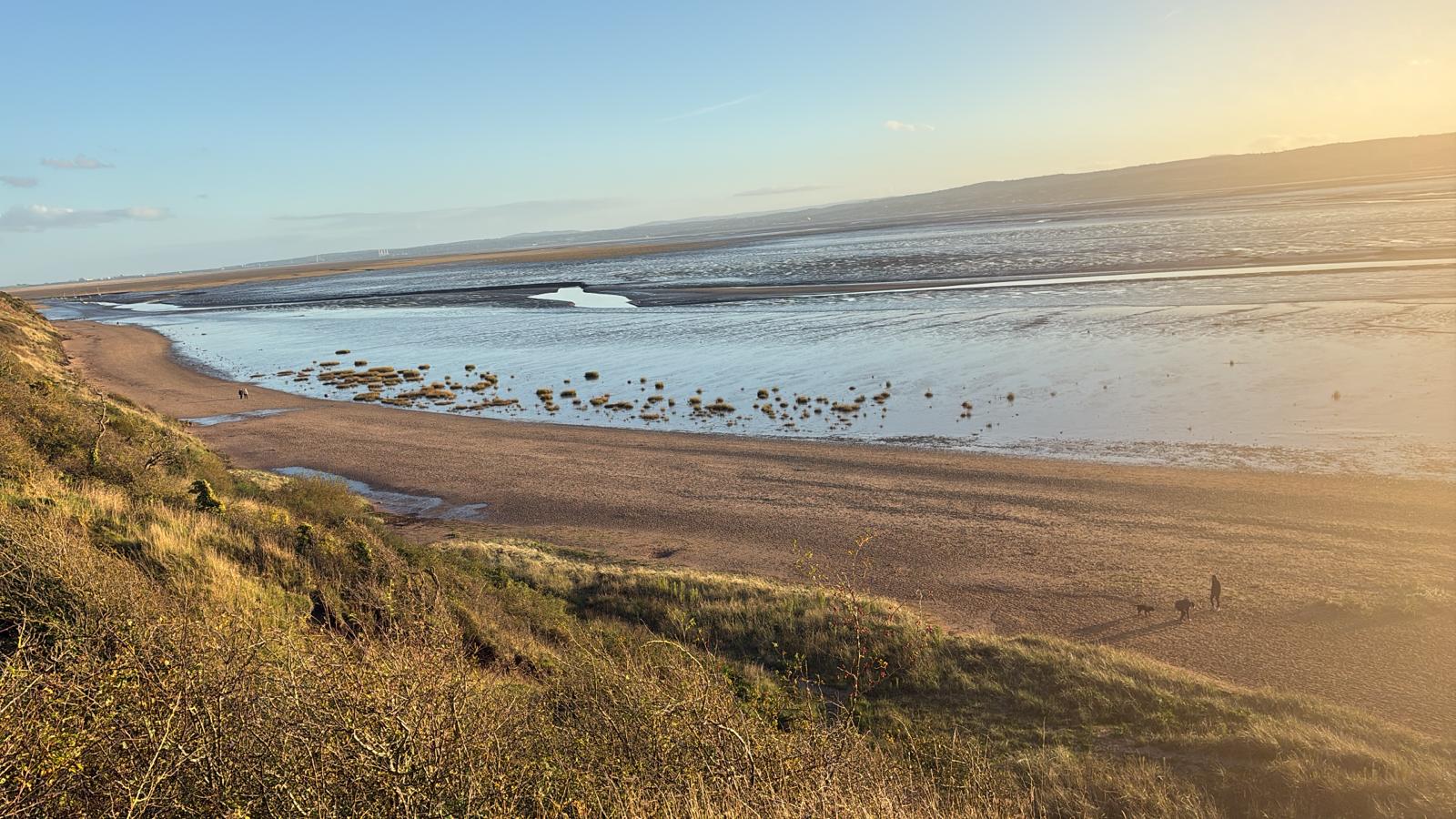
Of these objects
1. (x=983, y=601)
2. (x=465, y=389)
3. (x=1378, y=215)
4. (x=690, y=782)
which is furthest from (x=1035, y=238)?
(x=690, y=782)

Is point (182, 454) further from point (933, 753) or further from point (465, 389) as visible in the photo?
point (465, 389)

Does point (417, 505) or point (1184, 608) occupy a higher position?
point (417, 505)

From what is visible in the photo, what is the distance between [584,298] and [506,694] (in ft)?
324

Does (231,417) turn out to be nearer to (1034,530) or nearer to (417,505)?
(417,505)

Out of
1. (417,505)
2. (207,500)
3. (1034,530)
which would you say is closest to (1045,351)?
(1034,530)

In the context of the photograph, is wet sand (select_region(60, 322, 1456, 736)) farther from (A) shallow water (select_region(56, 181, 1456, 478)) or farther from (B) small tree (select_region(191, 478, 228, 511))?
(B) small tree (select_region(191, 478, 228, 511))

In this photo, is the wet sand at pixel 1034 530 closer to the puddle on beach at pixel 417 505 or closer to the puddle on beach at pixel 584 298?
the puddle on beach at pixel 417 505

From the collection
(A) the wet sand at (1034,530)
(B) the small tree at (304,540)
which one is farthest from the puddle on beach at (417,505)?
(B) the small tree at (304,540)

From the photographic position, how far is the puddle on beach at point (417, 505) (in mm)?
24266

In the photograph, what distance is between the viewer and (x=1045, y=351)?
44938mm

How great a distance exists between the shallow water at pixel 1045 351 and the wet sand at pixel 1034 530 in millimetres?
3510

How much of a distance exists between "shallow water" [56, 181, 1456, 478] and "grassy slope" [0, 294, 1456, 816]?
16369 mm

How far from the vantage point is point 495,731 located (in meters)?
5.56

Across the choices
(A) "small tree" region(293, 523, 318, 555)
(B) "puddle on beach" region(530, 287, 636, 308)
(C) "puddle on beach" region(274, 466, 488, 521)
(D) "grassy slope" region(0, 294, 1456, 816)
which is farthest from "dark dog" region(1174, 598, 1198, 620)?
(B) "puddle on beach" region(530, 287, 636, 308)
